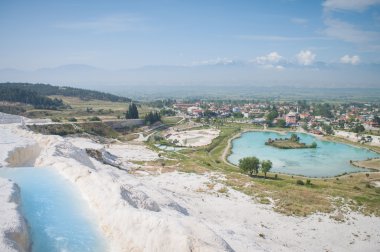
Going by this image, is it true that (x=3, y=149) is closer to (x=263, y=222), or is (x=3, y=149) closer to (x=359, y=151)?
(x=263, y=222)

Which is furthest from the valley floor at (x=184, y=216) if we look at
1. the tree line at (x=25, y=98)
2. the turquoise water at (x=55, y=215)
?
the tree line at (x=25, y=98)

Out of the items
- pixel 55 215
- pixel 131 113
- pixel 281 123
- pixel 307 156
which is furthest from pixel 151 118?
pixel 55 215

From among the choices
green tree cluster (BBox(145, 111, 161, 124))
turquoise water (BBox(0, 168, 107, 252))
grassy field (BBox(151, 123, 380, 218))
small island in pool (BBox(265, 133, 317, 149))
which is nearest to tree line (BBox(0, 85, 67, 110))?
green tree cluster (BBox(145, 111, 161, 124))

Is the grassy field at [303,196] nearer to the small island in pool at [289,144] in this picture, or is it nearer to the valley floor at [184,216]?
the valley floor at [184,216]

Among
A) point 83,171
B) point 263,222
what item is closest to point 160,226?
point 83,171

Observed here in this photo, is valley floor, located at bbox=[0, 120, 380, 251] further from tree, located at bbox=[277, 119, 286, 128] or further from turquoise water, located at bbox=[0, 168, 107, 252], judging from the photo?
tree, located at bbox=[277, 119, 286, 128]

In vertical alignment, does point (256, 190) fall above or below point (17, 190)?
below
